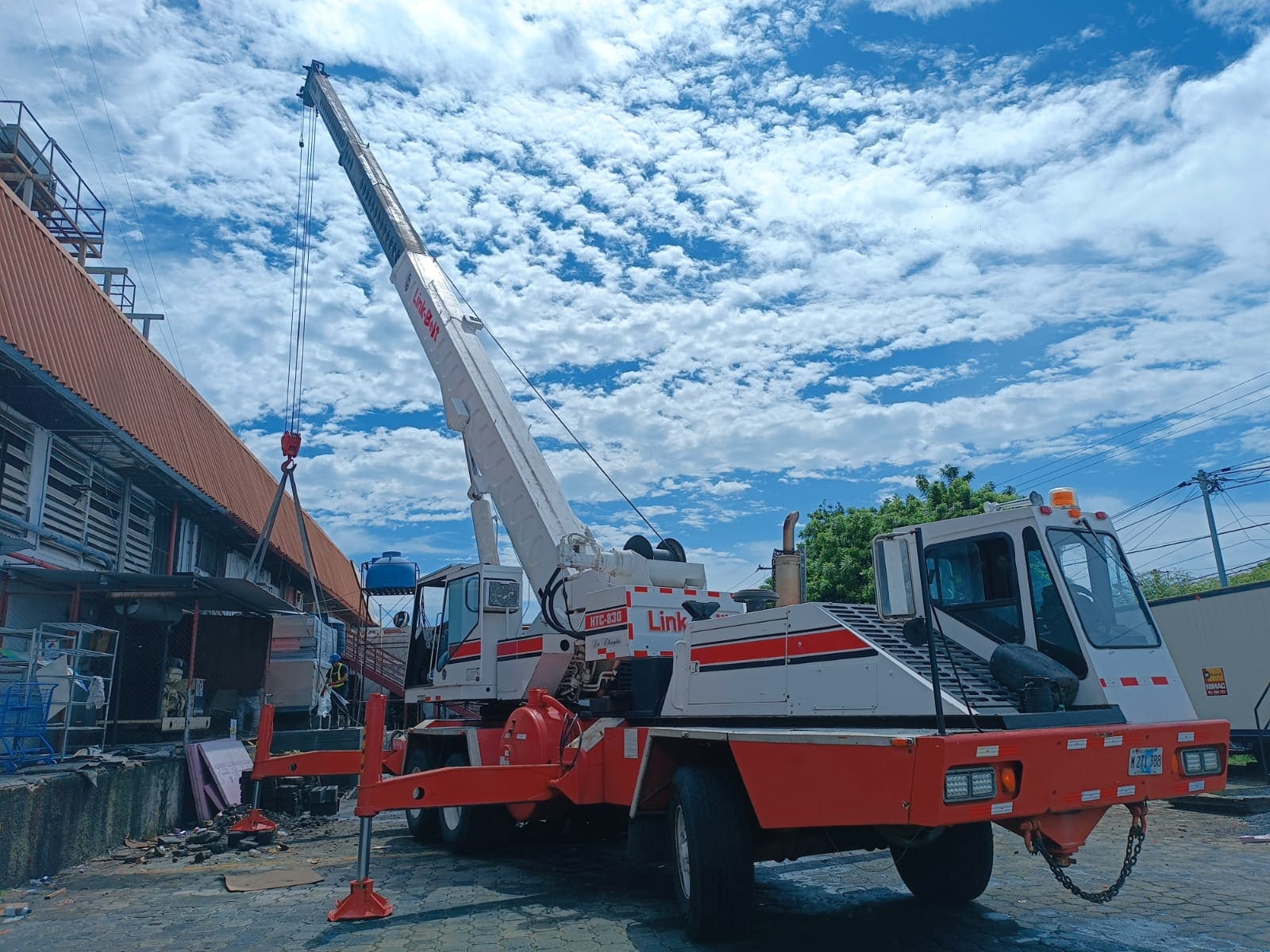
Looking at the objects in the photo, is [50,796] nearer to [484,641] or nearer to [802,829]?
[484,641]

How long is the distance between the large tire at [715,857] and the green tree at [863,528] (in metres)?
20.1

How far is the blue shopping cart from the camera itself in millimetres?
9305

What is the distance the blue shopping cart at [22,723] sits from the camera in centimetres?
930

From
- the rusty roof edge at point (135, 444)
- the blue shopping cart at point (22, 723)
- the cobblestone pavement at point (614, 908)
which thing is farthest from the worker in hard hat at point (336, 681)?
the cobblestone pavement at point (614, 908)

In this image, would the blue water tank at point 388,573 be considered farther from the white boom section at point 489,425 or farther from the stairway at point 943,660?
the stairway at point 943,660

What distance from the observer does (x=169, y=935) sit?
6.67 metres

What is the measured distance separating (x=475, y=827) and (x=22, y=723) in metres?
4.82

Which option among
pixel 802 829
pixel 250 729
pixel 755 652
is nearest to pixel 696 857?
pixel 802 829

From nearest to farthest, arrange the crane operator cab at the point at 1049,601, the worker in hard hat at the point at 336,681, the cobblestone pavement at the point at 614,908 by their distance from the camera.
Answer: the crane operator cab at the point at 1049,601
the cobblestone pavement at the point at 614,908
the worker in hard hat at the point at 336,681

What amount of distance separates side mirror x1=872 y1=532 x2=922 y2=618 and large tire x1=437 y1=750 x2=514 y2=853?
231 inches

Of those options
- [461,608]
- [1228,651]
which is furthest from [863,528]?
[461,608]

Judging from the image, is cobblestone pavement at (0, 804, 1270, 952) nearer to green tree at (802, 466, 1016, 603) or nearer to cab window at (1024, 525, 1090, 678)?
cab window at (1024, 525, 1090, 678)

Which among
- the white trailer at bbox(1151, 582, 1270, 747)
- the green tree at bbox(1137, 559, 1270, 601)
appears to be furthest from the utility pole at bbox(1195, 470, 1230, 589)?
the white trailer at bbox(1151, 582, 1270, 747)

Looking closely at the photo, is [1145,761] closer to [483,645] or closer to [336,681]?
[483,645]
